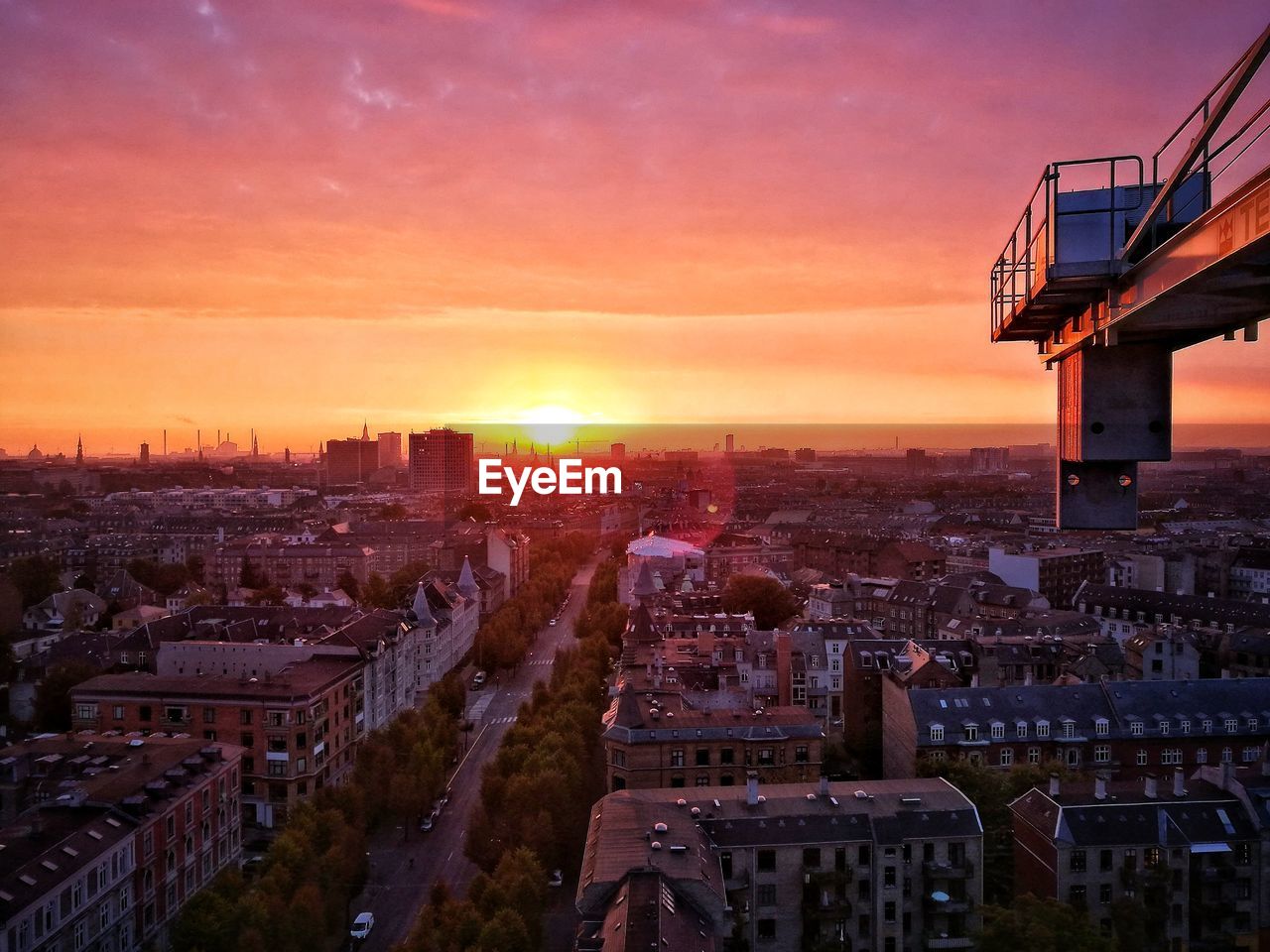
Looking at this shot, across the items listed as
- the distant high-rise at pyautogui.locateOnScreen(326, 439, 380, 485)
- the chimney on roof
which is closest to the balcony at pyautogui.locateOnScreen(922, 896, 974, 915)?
the chimney on roof

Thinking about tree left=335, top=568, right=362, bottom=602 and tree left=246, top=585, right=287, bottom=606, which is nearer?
tree left=246, top=585, right=287, bottom=606

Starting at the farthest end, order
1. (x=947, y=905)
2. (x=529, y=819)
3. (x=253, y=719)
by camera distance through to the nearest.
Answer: (x=253, y=719)
(x=529, y=819)
(x=947, y=905)

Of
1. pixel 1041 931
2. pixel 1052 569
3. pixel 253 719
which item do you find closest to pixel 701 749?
pixel 1041 931

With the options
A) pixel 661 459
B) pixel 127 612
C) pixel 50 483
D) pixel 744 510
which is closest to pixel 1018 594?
pixel 127 612

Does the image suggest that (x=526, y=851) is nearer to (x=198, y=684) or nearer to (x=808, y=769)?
(x=808, y=769)

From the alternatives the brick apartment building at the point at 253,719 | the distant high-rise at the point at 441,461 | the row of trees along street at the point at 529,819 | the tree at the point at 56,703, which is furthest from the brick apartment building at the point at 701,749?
the distant high-rise at the point at 441,461

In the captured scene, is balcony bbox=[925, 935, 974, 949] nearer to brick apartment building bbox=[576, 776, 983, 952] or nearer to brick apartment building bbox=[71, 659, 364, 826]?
brick apartment building bbox=[576, 776, 983, 952]

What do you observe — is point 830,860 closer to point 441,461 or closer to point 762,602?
point 762,602
